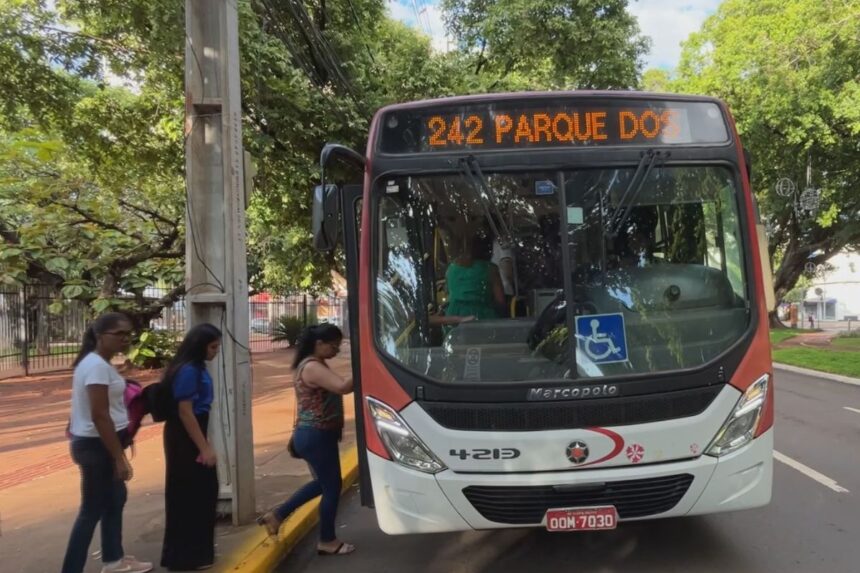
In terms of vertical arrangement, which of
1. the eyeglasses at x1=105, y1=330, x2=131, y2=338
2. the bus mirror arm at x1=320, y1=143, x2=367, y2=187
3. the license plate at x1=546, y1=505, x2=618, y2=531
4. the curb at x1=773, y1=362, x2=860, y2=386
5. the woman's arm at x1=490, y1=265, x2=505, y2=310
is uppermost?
the bus mirror arm at x1=320, y1=143, x2=367, y2=187

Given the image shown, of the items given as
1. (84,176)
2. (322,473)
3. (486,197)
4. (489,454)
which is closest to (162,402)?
(322,473)

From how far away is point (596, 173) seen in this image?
3914mm

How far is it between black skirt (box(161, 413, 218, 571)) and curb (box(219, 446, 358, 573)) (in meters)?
0.23

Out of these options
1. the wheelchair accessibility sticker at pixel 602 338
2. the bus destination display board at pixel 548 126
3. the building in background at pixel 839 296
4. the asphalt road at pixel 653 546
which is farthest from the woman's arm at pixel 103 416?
the building in background at pixel 839 296

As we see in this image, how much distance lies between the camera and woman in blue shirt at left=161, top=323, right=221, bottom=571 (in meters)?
3.83

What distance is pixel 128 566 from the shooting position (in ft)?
13.2

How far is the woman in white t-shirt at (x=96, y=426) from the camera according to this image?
3.53 m

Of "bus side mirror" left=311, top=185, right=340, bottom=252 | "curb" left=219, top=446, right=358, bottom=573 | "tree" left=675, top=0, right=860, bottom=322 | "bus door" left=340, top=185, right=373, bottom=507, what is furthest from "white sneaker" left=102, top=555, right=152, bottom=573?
"tree" left=675, top=0, right=860, bottom=322

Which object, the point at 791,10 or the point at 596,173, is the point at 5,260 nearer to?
the point at 596,173

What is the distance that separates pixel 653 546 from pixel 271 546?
2581mm

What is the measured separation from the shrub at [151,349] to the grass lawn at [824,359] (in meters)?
16.9

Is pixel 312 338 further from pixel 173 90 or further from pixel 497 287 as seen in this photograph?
pixel 173 90

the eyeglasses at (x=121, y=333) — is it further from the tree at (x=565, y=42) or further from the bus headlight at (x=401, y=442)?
the tree at (x=565, y=42)

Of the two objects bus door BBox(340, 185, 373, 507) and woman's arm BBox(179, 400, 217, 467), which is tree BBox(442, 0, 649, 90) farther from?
woman's arm BBox(179, 400, 217, 467)
